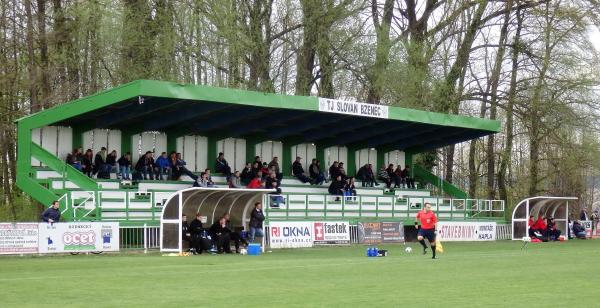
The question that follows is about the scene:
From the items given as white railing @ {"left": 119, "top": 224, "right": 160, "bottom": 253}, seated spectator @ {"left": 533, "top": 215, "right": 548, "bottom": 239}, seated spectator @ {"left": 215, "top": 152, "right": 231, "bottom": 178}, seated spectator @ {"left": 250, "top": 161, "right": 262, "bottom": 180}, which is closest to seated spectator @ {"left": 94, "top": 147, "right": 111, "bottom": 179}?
white railing @ {"left": 119, "top": 224, "right": 160, "bottom": 253}

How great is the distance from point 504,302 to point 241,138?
95.3ft

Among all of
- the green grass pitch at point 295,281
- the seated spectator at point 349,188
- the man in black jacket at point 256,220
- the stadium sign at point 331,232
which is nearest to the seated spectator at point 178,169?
the stadium sign at point 331,232

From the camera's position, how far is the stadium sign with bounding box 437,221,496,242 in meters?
43.1

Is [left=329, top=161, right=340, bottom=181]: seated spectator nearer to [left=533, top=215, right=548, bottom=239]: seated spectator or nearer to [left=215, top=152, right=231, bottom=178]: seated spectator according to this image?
[left=215, top=152, right=231, bottom=178]: seated spectator

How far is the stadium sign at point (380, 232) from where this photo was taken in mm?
39969

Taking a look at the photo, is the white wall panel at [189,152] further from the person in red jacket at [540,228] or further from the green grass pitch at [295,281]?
the person in red jacket at [540,228]

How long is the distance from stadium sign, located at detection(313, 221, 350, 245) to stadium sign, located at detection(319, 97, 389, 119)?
13.9 feet

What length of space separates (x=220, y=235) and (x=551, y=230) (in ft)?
63.7

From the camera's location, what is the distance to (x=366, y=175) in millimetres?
46969

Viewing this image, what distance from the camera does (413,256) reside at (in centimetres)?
3020

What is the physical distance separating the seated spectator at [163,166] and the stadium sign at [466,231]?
11.4m

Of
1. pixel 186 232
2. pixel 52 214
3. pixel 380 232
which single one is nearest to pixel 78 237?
pixel 52 214

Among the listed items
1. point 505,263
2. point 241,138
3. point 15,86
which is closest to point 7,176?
point 15,86

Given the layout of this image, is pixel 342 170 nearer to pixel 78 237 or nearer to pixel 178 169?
pixel 178 169
